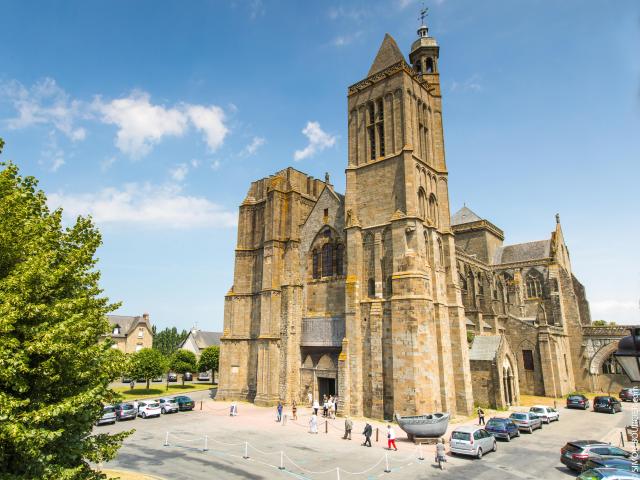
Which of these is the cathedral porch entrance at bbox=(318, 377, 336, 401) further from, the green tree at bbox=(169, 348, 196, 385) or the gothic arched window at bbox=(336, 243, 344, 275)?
the green tree at bbox=(169, 348, 196, 385)

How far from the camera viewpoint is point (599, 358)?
152ft

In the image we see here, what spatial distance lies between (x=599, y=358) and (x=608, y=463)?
127 feet

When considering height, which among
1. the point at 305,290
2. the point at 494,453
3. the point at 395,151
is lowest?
the point at 494,453

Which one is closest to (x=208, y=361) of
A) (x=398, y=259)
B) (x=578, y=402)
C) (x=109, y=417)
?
(x=109, y=417)

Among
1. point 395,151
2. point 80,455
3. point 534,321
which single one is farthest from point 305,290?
point 534,321

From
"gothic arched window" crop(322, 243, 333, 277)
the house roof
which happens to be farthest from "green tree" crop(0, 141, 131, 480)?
the house roof

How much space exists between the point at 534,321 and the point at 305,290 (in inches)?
1225

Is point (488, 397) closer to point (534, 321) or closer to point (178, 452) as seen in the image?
point (534, 321)

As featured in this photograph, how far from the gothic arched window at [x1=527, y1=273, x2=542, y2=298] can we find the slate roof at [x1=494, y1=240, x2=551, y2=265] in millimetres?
2484

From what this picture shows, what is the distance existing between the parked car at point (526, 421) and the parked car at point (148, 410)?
82.3 ft

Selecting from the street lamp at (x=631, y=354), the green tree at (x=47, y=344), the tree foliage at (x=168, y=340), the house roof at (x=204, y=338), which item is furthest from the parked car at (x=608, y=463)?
the tree foliage at (x=168, y=340)

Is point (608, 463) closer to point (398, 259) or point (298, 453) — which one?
point (298, 453)

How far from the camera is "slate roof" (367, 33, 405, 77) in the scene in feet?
112

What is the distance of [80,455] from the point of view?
30.2ft
